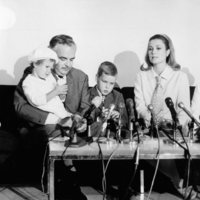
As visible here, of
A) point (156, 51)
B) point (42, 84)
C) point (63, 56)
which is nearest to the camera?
point (42, 84)

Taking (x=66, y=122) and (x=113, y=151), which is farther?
(x=66, y=122)

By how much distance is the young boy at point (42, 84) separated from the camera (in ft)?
10.7

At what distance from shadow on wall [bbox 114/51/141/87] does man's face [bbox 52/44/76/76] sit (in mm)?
875

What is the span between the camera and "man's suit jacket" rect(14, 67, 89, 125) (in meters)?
3.31

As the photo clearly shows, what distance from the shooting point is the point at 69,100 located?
3643mm

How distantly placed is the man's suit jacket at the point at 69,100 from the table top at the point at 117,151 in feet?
2.28

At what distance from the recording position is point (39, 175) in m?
3.34

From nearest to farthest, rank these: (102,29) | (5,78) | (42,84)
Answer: (42,84) → (5,78) → (102,29)

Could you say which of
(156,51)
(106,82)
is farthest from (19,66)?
(156,51)

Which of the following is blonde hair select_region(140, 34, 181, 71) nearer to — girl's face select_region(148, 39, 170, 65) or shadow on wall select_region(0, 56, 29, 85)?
girl's face select_region(148, 39, 170, 65)

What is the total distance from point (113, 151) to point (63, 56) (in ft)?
4.34

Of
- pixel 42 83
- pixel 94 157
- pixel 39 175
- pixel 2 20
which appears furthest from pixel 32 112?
pixel 2 20

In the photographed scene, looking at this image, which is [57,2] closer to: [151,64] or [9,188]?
[151,64]

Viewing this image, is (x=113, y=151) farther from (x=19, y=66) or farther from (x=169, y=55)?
(x=19, y=66)
